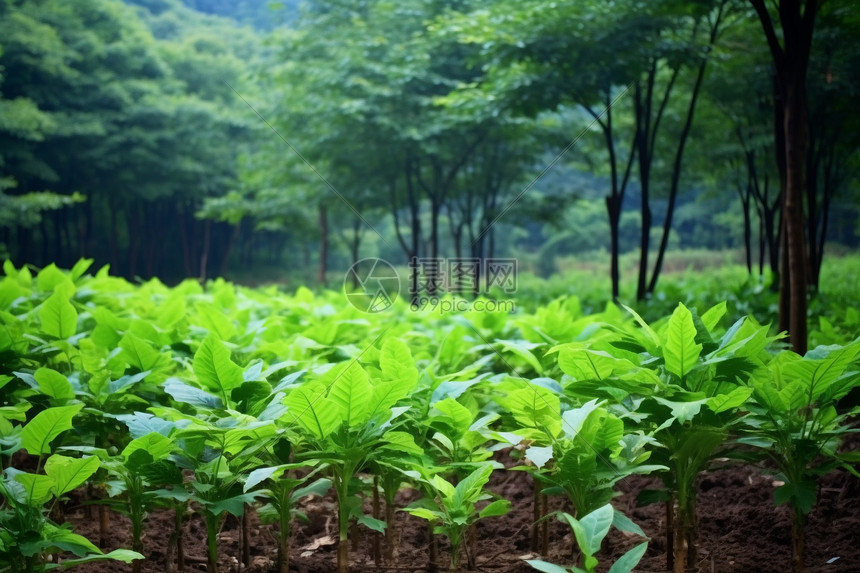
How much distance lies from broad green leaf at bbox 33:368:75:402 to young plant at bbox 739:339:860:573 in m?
1.59

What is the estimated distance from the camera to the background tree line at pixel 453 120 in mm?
5668

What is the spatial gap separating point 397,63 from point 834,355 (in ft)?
33.5

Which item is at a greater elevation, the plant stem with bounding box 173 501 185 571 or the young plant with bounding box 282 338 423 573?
the young plant with bounding box 282 338 423 573

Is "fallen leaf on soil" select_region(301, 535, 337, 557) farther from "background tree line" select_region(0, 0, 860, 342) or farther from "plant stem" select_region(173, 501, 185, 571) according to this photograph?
"background tree line" select_region(0, 0, 860, 342)

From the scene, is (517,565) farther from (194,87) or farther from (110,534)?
(194,87)

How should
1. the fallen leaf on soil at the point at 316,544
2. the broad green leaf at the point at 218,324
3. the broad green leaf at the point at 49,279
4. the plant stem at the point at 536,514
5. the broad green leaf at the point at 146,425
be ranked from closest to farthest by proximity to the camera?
the broad green leaf at the point at 146,425, the plant stem at the point at 536,514, the fallen leaf on soil at the point at 316,544, the broad green leaf at the point at 218,324, the broad green leaf at the point at 49,279

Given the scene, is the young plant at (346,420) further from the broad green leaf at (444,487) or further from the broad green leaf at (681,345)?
the broad green leaf at (681,345)

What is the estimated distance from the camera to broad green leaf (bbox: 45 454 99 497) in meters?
1.19

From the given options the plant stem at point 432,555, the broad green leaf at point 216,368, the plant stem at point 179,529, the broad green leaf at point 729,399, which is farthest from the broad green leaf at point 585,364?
the plant stem at point 179,529

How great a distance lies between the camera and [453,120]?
9.29 meters

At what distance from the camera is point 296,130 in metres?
12.8

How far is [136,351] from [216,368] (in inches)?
16.6

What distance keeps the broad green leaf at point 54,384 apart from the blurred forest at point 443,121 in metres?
0.84

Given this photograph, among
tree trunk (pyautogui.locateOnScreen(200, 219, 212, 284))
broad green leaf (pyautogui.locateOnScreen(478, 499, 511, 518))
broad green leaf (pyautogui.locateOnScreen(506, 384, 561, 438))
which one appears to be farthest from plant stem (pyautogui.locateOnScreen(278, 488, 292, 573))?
tree trunk (pyautogui.locateOnScreen(200, 219, 212, 284))
